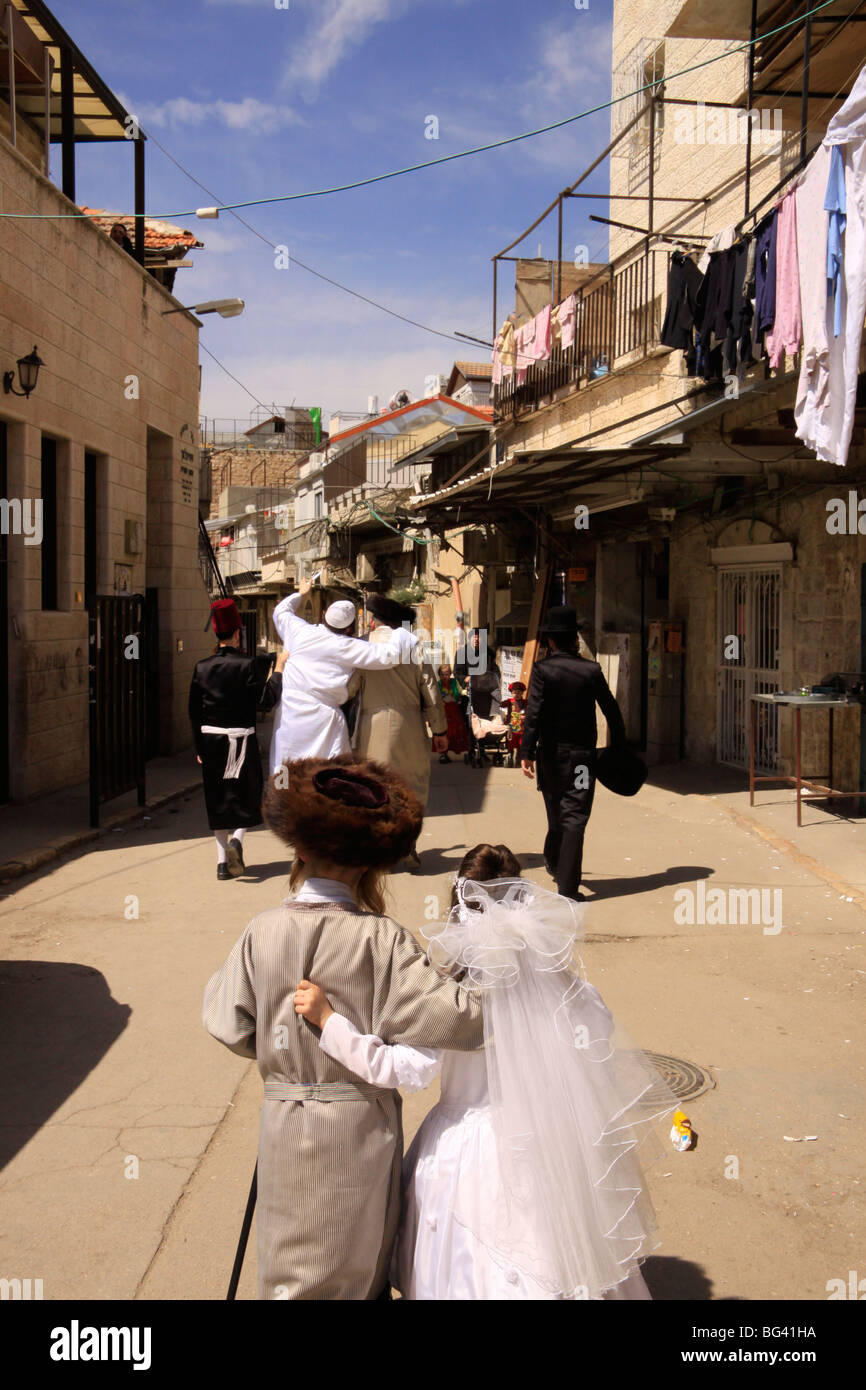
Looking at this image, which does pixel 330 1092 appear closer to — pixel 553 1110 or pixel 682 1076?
pixel 553 1110

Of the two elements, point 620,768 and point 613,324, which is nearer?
point 620,768

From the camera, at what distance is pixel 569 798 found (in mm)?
6676

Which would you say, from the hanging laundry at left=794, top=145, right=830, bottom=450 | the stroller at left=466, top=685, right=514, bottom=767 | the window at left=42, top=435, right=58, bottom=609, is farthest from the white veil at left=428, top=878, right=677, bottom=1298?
the stroller at left=466, top=685, right=514, bottom=767

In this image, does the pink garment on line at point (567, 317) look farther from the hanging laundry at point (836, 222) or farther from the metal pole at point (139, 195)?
the hanging laundry at point (836, 222)

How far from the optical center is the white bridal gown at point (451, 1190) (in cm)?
217

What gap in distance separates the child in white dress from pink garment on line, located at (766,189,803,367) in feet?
21.5

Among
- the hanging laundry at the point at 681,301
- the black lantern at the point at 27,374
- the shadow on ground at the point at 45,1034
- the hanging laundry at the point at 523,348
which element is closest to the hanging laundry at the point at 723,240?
the hanging laundry at the point at 681,301

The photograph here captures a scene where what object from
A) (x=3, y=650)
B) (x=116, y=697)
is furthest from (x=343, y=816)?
(x=3, y=650)

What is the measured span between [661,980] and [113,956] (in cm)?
285

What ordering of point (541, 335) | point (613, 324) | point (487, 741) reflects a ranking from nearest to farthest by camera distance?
point (487, 741)
point (613, 324)
point (541, 335)

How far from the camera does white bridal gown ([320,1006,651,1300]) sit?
217 centimetres

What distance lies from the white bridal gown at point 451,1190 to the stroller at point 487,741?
11.1 meters

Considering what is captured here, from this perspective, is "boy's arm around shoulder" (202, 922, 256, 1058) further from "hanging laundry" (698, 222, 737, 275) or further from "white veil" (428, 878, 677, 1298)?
"hanging laundry" (698, 222, 737, 275)

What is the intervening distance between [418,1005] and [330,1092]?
0.26 m
